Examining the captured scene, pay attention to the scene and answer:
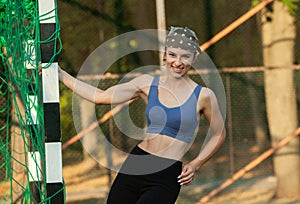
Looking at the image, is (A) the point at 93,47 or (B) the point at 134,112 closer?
(B) the point at 134,112

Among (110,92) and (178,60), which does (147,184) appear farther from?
(178,60)

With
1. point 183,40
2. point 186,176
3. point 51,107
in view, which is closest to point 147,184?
point 186,176

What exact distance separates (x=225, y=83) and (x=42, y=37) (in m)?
6.19

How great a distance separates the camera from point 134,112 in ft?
36.4

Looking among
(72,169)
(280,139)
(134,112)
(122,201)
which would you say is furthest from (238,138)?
(122,201)

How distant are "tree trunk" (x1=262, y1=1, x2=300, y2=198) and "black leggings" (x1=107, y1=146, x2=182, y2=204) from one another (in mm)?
6149

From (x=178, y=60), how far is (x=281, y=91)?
637 centimetres

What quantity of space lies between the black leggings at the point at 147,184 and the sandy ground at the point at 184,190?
215 inches

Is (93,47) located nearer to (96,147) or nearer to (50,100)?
(96,147)

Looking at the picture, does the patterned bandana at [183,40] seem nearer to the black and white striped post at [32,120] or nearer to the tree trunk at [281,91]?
the black and white striped post at [32,120]

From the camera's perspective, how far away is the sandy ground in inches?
418

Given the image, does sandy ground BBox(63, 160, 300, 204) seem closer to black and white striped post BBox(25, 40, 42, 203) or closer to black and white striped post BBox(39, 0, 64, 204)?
black and white striped post BBox(25, 40, 42, 203)

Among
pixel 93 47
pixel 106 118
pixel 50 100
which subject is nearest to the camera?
pixel 50 100

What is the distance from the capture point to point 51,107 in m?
4.78
